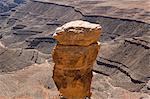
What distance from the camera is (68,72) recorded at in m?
16.2

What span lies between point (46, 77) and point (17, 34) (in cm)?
7023

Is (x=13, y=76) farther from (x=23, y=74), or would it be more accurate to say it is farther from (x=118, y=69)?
(x=118, y=69)

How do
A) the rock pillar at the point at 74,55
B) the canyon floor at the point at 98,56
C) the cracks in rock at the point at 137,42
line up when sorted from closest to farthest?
the rock pillar at the point at 74,55, the canyon floor at the point at 98,56, the cracks in rock at the point at 137,42

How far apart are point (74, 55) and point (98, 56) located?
225 ft

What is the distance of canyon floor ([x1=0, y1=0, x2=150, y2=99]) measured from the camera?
55.5 metres

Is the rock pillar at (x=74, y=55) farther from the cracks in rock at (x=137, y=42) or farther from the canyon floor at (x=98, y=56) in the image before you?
the cracks in rock at (x=137, y=42)

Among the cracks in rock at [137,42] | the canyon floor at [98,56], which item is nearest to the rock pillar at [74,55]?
the canyon floor at [98,56]

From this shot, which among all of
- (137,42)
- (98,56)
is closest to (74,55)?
(137,42)

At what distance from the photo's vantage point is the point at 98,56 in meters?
84.4

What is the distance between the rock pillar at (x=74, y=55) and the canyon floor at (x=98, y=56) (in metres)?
29.0

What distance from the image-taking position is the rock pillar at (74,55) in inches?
627

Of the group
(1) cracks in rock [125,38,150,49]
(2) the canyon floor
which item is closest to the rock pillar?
(2) the canyon floor

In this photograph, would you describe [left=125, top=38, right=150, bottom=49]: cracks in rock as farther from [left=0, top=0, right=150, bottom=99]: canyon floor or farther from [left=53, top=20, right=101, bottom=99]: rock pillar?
[left=53, top=20, right=101, bottom=99]: rock pillar

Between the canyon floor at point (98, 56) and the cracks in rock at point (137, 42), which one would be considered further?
the cracks in rock at point (137, 42)
